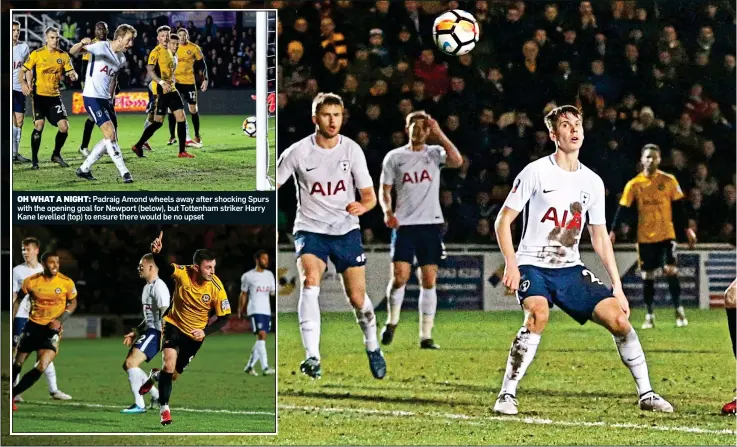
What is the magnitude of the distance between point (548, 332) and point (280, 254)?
2.01m

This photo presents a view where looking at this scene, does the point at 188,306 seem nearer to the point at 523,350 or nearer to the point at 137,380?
the point at 137,380

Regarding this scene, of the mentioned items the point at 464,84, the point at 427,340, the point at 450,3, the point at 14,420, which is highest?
the point at 450,3

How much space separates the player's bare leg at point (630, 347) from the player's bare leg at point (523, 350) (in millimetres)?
394

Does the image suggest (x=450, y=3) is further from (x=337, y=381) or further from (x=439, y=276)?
(x=337, y=381)

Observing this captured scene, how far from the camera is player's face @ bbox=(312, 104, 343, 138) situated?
907cm

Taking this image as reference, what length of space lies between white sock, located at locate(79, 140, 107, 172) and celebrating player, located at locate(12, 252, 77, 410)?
67 centimetres

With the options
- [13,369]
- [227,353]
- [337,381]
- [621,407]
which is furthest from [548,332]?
[13,369]

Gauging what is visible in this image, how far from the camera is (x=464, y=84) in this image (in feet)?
30.0

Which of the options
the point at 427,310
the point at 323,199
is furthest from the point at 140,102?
the point at 427,310

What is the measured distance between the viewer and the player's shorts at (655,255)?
30.2 feet

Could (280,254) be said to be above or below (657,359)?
above

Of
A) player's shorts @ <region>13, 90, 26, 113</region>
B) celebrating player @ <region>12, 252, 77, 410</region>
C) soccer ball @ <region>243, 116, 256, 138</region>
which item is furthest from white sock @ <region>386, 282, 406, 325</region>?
player's shorts @ <region>13, 90, 26, 113</region>

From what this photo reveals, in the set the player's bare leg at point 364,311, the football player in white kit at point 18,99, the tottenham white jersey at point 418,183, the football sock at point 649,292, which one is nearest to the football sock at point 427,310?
the player's bare leg at point 364,311

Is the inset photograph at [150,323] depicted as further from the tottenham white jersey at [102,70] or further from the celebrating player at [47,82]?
the tottenham white jersey at [102,70]
